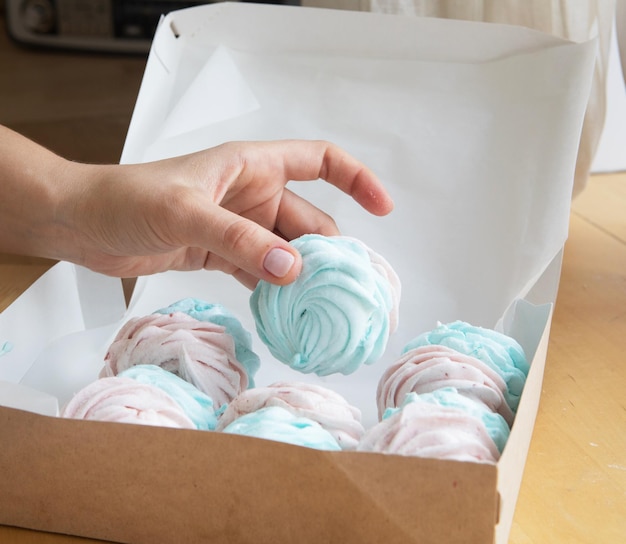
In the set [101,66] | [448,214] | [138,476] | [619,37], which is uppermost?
[619,37]

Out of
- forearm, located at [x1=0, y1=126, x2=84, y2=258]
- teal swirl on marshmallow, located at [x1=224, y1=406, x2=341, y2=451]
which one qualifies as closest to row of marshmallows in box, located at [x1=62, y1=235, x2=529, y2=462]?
teal swirl on marshmallow, located at [x1=224, y1=406, x2=341, y2=451]

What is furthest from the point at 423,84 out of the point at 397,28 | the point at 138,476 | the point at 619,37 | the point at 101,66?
the point at 101,66

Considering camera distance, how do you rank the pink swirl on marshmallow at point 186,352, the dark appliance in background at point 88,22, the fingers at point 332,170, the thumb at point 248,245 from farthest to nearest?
the dark appliance in background at point 88,22
the fingers at point 332,170
the pink swirl on marshmallow at point 186,352
the thumb at point 248,245

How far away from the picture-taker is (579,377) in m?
1.08

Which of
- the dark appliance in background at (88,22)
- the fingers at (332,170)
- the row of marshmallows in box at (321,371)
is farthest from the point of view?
the dark appliance in background at (88,22)

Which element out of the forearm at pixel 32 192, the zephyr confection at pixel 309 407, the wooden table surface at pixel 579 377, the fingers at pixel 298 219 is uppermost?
the forearm at pixel 32 192

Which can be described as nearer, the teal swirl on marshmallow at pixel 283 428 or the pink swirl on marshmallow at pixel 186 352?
the teal swirl on marshmallow at pixel 283 428

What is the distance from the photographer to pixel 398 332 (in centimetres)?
130

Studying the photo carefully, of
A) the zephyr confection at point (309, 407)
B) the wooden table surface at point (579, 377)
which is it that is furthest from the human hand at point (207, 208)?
the wooden table surface at point (579, 377)

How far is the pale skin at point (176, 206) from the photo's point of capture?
0.87 m

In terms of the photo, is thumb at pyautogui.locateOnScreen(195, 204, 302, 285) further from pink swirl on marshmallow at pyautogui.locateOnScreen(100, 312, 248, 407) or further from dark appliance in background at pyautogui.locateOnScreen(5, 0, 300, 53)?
dark appliance in background at pyautogui.locateOnScreen(5, 0, 300, 53)

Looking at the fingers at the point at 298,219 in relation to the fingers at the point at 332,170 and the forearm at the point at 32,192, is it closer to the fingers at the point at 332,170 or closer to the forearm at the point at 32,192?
the fingers at the point at 332,170

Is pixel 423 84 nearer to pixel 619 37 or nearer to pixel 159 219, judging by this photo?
pixel 619 37

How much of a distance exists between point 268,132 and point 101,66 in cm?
163
